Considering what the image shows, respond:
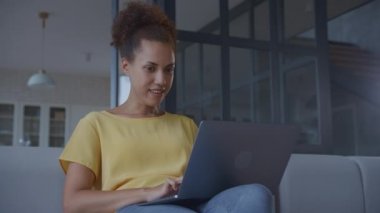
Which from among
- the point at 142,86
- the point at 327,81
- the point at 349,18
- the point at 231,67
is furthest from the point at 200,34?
the point at 349,18

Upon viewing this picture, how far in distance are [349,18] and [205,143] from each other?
3836 mm

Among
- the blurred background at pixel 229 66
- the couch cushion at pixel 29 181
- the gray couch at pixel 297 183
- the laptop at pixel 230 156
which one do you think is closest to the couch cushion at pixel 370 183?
the gray couch at pixel 297 183

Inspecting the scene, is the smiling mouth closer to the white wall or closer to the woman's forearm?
the woman's forearm

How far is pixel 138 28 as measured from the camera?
4.65 feet

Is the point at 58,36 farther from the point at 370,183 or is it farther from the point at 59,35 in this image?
the point at 370,183

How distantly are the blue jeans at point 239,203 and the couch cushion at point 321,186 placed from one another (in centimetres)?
97

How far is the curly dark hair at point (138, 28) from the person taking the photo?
1.39 metres

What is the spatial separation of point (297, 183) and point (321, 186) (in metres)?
0.12

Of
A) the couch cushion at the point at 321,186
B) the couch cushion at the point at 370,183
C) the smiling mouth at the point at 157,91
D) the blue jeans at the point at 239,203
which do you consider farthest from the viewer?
the couch cushion at the point at 370,183

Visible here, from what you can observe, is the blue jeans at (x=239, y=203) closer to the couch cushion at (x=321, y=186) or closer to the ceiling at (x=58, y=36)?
the couch cushion at (x=321, y=186)

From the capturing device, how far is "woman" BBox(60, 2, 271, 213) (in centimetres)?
120

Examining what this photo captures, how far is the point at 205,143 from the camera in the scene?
3.62 feet

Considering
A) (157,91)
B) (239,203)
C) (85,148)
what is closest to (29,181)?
(85,148)

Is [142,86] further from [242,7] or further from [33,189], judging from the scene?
[242,7]
